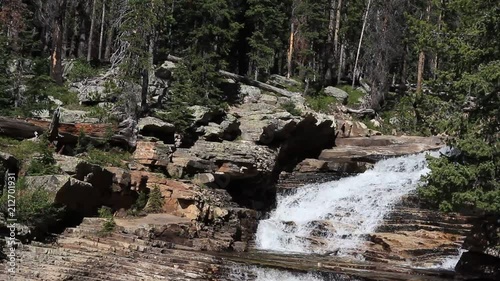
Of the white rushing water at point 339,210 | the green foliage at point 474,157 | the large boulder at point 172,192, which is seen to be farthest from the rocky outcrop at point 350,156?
the green foliage at point 474,157

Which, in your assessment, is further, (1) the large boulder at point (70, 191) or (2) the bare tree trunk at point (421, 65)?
(2) the bare tree trunk at point (421, 65)

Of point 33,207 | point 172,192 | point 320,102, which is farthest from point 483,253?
point 320,102

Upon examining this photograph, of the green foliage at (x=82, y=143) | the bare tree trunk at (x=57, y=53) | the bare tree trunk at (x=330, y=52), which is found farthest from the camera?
the bare tree trunk at (x=330, y=52)

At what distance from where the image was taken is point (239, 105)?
28094 mm

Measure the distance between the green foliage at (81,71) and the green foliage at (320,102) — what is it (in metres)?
12.1

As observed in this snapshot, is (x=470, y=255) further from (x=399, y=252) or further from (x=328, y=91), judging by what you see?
(x=328, y=91)

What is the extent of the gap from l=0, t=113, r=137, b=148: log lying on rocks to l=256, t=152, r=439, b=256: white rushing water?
6.31 meters

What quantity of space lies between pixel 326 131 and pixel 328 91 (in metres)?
8.37

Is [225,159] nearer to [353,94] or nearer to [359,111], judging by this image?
[359,111]

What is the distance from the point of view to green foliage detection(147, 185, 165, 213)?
1934 centimetres

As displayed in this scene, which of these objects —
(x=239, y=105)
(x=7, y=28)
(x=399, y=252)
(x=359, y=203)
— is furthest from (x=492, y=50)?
(x=7, y=28)

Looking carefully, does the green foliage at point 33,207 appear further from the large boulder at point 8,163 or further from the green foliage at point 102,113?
the green foliage at point 102,113

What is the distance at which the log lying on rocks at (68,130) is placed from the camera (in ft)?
61.8

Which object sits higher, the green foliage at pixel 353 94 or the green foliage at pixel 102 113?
the green foliage at pixel 353 94
